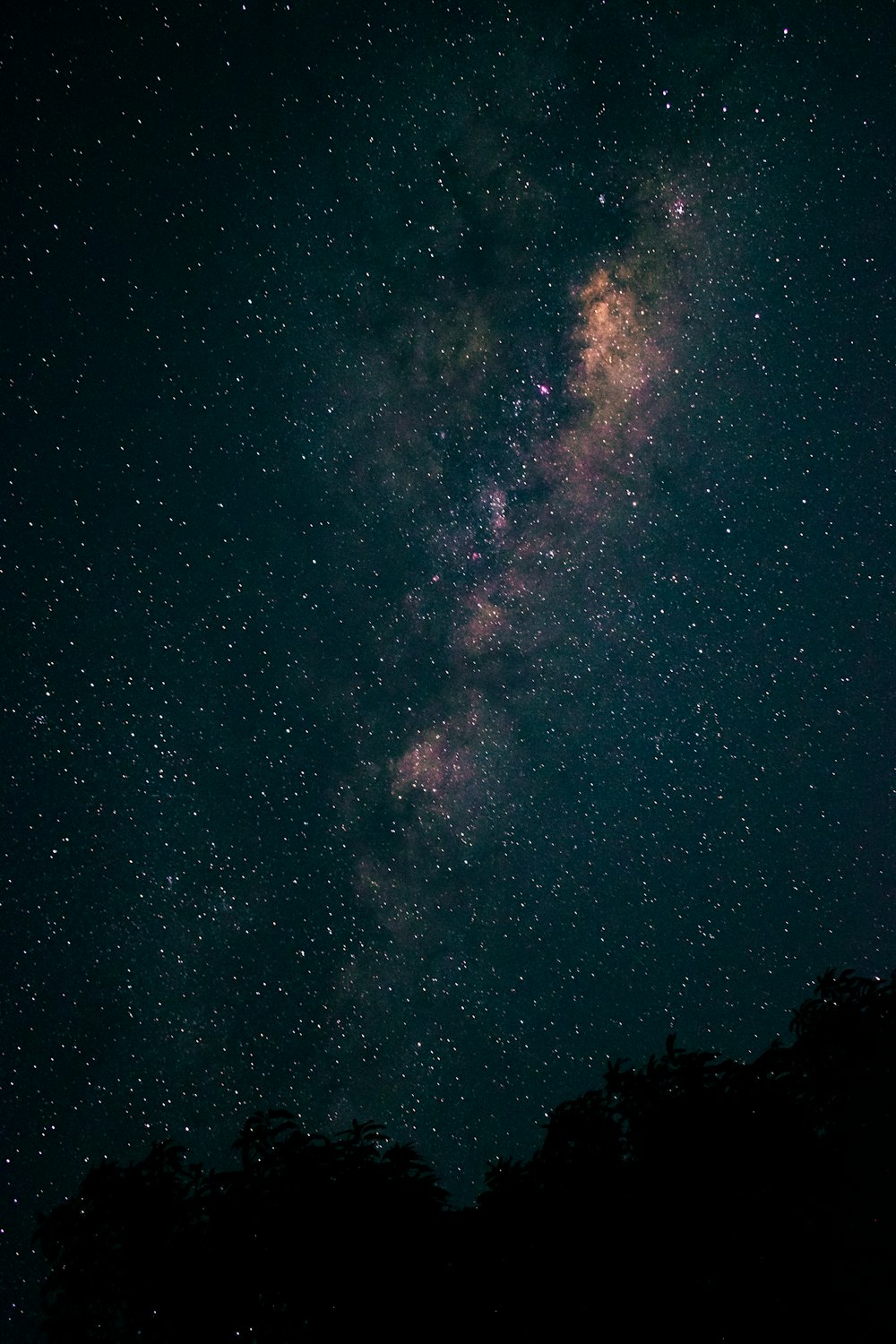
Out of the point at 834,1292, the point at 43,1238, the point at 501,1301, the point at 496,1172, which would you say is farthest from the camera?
the point at 496,1172

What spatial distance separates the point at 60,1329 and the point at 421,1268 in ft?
6.47

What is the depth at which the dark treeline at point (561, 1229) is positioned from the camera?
3.43 meters

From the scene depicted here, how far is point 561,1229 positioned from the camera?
378cm

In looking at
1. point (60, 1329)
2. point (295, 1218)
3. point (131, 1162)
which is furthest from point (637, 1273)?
point (60, 1329)

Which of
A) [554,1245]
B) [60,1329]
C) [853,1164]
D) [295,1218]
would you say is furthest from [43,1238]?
[853,1164]

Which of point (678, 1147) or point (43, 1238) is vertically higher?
point (43, 1238)

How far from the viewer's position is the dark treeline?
135 inches

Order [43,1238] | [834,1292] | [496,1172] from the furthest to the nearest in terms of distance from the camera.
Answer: [496,1172] → [43,1238] → [834,1292]

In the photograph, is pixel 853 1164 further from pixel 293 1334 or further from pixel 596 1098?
pixel 293 1334

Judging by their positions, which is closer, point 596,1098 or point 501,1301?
point 501,1301

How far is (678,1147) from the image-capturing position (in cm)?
386

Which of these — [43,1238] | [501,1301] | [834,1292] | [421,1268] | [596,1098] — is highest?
[43,1238]

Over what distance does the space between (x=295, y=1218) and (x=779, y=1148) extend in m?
2.55

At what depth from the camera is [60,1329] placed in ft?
12.7
